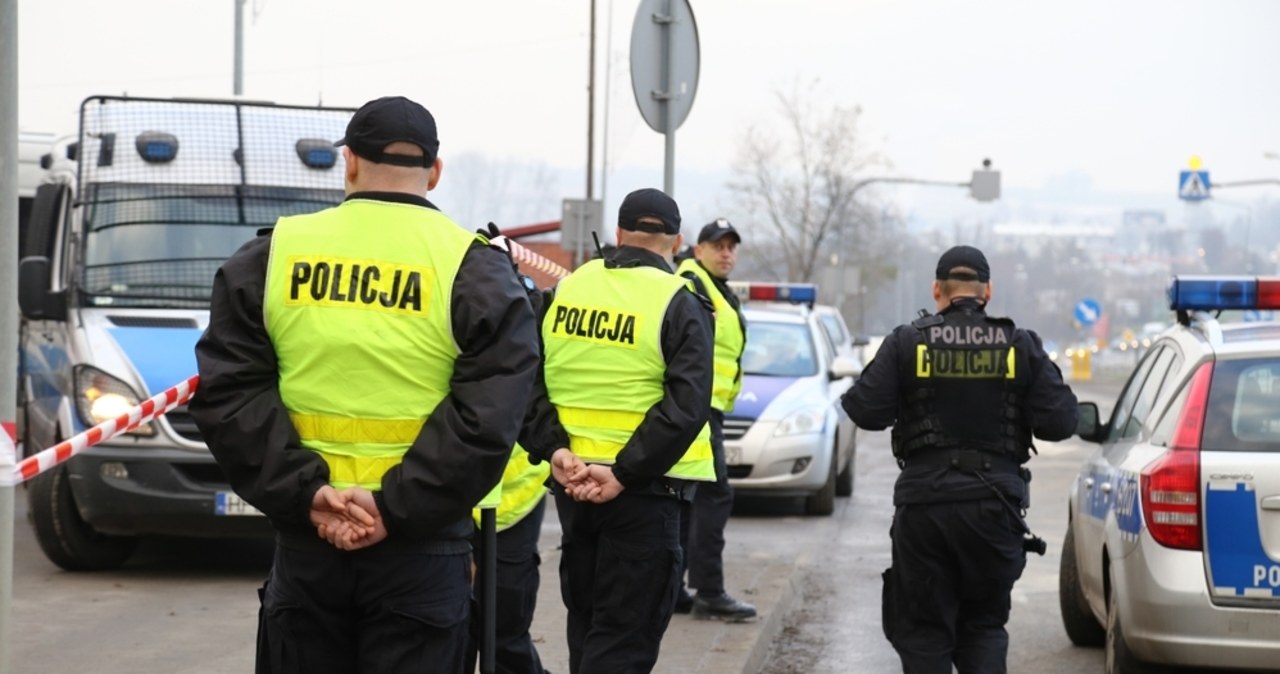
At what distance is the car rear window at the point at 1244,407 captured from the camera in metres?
6.62

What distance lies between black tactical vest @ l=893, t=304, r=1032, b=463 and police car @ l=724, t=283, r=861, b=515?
772 centimetres

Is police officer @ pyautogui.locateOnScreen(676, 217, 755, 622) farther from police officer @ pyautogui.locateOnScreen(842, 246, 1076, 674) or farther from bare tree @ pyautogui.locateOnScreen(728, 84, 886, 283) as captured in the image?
bare tree @ pyautogui.locateOnScreen(728, 84, 886, 283)

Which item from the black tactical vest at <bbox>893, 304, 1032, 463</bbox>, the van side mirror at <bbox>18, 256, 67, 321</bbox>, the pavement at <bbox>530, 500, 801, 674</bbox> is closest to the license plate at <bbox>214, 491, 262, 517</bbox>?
the van side mirror at <bbox>18, 256, 67, 321</bbox>

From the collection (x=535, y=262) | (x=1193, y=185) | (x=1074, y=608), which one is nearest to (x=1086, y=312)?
(x=1193, y=185)

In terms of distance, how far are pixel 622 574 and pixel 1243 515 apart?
2294mm

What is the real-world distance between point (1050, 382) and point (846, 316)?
65246 mm

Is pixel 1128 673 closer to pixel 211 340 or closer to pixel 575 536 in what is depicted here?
pixel 575 536

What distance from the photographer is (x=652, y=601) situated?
575cm

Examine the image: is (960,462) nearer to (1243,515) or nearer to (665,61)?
(1243,515)

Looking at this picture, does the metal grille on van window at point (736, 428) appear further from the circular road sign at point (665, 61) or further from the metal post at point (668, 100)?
the circular road sign at point (665, 61)

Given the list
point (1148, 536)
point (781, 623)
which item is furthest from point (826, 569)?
point (1148, 536)

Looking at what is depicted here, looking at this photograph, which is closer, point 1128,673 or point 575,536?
point 575,536

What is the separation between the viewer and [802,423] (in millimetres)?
14859

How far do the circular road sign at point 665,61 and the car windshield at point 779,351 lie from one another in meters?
5.95
